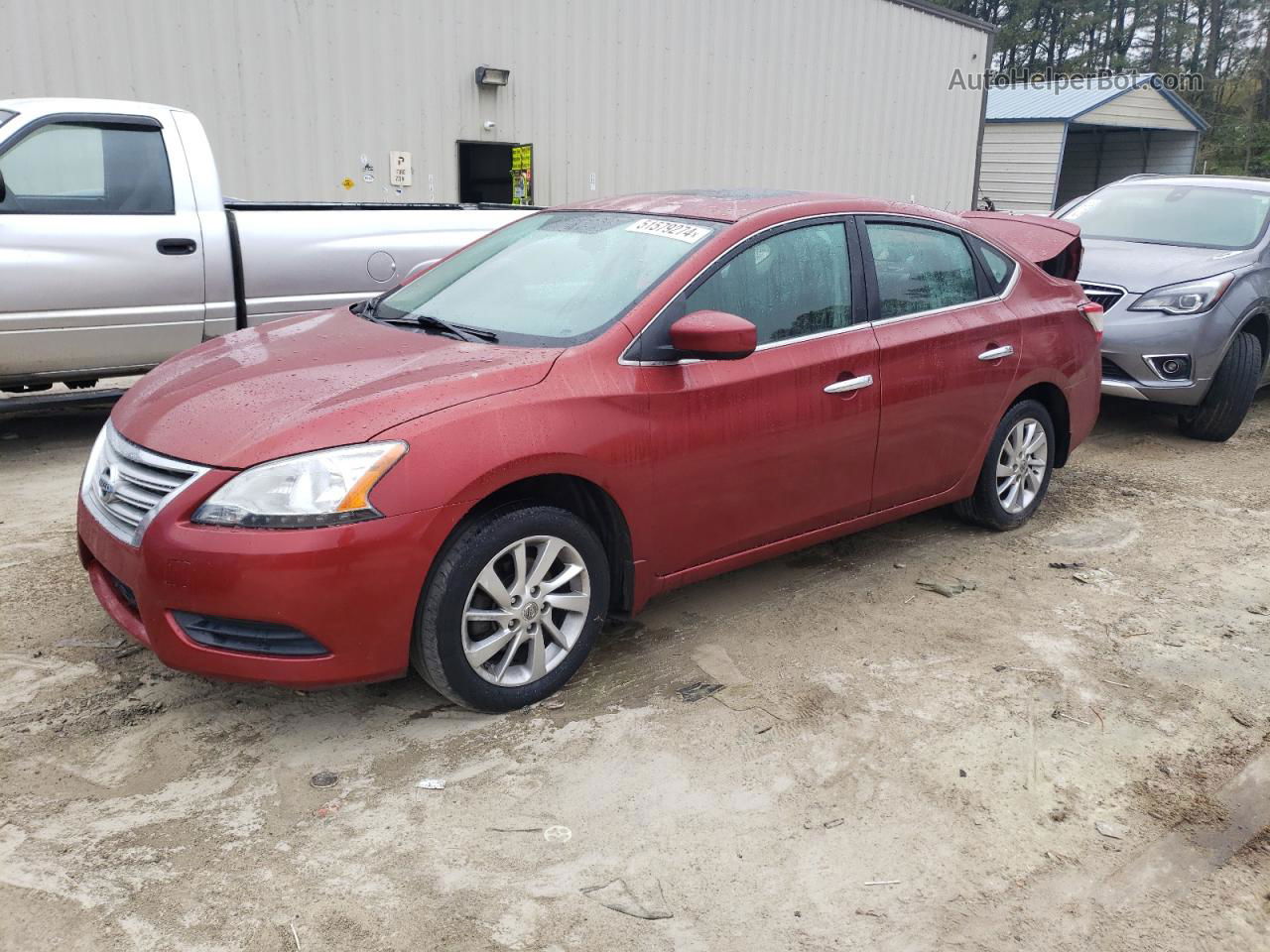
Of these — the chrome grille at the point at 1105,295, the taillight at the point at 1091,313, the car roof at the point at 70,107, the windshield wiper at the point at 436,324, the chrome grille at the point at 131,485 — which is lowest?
the chrome grille at the point at 131,485

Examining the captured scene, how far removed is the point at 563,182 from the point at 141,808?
10.8 meters

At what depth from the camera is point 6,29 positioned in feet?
29.1

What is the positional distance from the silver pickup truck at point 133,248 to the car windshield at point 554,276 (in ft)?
8.23

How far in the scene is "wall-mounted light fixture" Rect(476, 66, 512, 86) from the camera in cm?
1155

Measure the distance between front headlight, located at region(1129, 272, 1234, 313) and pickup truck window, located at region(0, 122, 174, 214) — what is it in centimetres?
615

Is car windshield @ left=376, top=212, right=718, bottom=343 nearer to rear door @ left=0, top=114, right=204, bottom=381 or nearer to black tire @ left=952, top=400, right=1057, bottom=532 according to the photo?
black tire @ left=952, top=400, right=1057, bottom=532

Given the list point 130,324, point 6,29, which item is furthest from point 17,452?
point 6,29

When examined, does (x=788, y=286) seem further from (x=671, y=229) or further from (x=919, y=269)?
(x=919, y=269)

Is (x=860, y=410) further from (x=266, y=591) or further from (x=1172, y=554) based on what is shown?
→ (x=266, y=591)

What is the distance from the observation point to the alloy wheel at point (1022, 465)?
16.6ft

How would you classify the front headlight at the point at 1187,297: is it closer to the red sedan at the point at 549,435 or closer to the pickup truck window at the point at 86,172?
the red sedan at the point at 549,435

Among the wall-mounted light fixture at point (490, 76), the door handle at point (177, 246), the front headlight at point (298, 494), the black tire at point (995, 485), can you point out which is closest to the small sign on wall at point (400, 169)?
the wall-mounted light fixture at point (490, 76)

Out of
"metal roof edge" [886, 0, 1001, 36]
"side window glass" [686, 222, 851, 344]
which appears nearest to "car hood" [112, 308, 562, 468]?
"side window glass" [686, 222, 851, 344]

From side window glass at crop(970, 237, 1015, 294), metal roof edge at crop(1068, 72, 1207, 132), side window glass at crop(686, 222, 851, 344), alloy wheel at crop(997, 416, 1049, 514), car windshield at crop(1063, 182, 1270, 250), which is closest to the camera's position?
side window glass at crop(686, 222, 851, 344)
